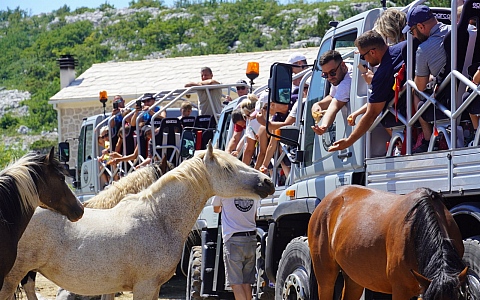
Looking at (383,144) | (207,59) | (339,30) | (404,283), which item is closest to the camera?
(404,283)

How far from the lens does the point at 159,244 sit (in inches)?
347

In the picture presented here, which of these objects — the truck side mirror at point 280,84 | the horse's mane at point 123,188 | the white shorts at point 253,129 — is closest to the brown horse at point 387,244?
the truck side mirror at point 280,84

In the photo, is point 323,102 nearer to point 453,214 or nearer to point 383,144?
point 383,144

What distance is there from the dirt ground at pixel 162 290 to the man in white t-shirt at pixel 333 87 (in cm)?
647

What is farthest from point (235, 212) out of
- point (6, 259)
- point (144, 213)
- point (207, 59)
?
point (207, 59)

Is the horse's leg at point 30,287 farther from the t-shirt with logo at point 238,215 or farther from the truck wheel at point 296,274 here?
the truck wheel at point 296,274

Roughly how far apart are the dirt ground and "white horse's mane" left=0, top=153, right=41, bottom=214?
6023 millimetres

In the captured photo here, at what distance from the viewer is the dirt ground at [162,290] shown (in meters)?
14.5

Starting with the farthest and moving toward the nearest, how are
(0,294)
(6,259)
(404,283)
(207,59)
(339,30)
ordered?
(207,59) < (339,30) < (0,294) < (6,259) < (404,283)

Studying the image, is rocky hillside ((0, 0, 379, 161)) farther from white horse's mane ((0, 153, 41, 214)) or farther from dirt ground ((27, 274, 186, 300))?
white horse's mane ((0, 153, 41, 214))

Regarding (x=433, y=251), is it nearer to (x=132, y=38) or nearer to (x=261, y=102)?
(x=261, y=102)

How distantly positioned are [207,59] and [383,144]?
1363 inches

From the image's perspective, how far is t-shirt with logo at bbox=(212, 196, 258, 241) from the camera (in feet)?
34.5

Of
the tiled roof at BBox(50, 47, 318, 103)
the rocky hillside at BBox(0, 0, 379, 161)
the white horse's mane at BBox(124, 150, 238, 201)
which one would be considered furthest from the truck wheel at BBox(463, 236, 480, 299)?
the rocky hillside at BBox(0, 0, 379, 161)
